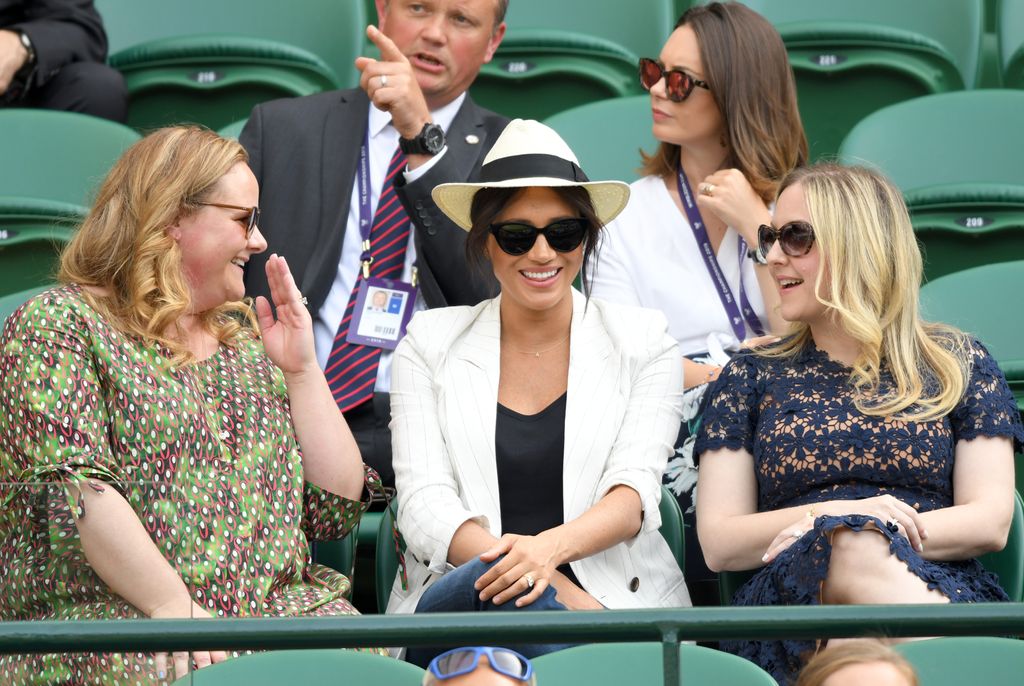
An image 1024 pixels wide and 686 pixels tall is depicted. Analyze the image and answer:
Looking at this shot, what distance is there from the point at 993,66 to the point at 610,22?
126 cm

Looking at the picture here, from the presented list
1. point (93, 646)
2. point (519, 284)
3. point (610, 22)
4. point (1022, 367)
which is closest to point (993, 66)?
point (610, 22)

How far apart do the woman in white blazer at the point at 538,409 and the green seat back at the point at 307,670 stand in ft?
1.55

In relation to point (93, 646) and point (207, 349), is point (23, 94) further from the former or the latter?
point (93, 646)

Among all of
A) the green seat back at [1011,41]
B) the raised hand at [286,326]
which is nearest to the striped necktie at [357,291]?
the raised hand at [286,326]

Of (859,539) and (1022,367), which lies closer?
(859,539)

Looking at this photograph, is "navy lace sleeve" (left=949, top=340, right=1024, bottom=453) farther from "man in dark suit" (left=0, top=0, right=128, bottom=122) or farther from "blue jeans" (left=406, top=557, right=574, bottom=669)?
"man in dark suit" (left=0, top=0, right=128, bottom=122)

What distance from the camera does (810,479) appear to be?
3023 mm

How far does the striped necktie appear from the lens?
11.5ft

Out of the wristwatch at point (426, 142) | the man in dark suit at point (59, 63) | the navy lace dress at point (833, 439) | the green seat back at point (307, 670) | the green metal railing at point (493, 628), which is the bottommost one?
the green seat back at point (307, 670)

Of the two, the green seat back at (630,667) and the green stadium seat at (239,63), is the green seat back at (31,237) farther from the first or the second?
the green seat back at (630,667)

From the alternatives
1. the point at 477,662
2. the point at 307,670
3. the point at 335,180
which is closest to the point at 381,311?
the point at 335,180

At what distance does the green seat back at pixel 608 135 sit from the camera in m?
4.35

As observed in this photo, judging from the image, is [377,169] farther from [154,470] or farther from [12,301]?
A: [154,470]

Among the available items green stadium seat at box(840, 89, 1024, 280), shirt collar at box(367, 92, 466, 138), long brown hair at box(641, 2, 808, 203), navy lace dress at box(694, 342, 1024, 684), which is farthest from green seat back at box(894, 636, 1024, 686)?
green stadium seat at box(840, 89, 1024, 280)
